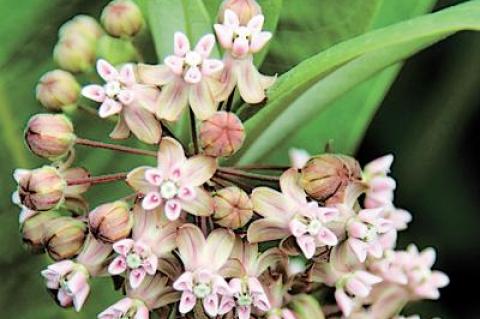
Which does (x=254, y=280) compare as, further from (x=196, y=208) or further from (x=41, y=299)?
(x=41, y=299)

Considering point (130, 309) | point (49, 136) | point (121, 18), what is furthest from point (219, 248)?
point (121, 18)

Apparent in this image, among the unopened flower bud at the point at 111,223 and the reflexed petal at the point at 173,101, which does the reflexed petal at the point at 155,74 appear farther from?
the unopened flower bud at the point at 111,223

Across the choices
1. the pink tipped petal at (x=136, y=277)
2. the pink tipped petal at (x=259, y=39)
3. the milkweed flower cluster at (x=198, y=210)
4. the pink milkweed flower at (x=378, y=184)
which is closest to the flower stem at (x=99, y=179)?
the milkweed flower cluster at (x=198, y=210)

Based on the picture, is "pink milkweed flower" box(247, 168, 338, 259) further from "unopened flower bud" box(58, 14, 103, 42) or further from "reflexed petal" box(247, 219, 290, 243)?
"unopened flower bud" box(58, 14, 103, 42)

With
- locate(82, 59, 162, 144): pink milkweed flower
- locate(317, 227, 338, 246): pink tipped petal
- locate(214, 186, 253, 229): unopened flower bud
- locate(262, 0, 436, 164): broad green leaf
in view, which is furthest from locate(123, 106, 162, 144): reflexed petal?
locate(262, 0, 436, 164): broad green leaf

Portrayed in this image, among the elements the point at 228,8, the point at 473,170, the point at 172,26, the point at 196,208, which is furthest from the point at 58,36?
the point at 473,170

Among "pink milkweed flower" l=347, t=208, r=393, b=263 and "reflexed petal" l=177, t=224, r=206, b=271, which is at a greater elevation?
"pink milkweed flower" l=347, t=208, r=393, b=263

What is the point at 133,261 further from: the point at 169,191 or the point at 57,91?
the point at 57,91

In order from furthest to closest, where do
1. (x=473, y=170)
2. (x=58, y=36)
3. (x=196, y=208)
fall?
(x=473, y=170), (x=58, y=36), (x=196, y=208)
